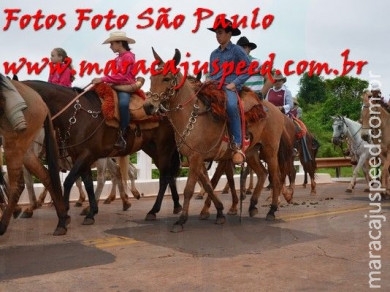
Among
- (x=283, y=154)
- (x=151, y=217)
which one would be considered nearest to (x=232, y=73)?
(x=283, y=154)

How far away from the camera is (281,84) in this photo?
11.3 metres

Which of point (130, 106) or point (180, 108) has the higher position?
point (130, 106)

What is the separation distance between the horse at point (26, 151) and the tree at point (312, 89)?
182 ft

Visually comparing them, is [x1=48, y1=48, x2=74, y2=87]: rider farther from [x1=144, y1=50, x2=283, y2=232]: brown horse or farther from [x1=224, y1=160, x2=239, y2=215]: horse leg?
[x1=224, y1=160, x2=239, y2=215]: horse leg

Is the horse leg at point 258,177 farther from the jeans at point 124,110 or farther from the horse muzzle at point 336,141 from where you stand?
the horse muzzle at point 336,141

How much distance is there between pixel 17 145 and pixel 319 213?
564cm

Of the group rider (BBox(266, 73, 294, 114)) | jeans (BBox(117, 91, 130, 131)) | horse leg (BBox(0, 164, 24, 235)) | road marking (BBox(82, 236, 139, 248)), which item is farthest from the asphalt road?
rider (BBox(266, 73, 294, 114))

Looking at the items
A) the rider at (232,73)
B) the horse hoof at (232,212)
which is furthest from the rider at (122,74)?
the horse hoof at (232,212)

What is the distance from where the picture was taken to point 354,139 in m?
14.5

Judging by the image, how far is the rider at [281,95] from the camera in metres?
11.0

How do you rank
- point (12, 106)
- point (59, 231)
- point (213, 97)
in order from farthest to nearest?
1. point (213, 97)
2. point (59, 231)
3. point (12, 106)

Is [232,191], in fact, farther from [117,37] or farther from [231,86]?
[117,37]

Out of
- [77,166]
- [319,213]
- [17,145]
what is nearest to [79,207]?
[77,166]

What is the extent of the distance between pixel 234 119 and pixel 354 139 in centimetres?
838
